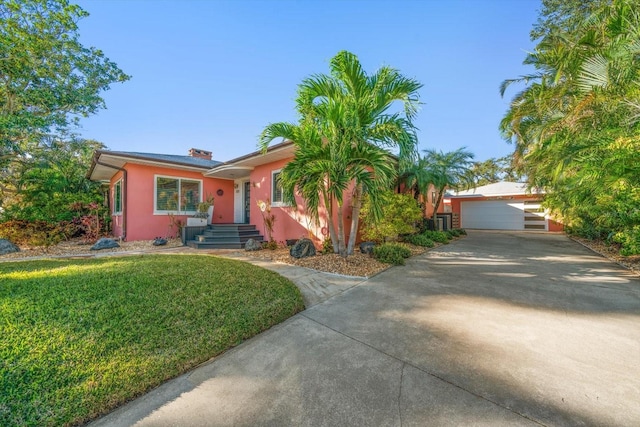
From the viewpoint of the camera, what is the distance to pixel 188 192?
10984 mm

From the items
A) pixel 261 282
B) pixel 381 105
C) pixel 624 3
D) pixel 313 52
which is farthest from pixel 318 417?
pixel 313 52

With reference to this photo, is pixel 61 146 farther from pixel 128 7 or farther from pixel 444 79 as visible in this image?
pixel 444 79

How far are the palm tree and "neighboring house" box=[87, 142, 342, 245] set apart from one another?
6.91 meters

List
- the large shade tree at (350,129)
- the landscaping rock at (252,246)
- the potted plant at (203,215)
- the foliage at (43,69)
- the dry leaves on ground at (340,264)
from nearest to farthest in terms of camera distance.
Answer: the large shade tree at (350,129) < the dry leaves on ground at (340,264) < the foliage at (43,69) < the landscaping rock at (252,246) < the potted plant at (203,215)

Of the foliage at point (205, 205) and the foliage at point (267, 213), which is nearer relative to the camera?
the foliage at point (267, 213)

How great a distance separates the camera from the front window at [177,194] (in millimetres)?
10281

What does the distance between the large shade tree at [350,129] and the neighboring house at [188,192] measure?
220cm

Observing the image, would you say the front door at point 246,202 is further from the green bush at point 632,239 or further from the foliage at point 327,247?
the green bush at point 632,239

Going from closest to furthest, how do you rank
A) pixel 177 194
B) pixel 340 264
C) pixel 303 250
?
pixel 340 264, pixel 303 250, pixel 177 194

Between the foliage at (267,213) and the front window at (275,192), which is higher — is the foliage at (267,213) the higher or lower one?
the lower one

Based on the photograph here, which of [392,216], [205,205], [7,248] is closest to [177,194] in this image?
[205,205]

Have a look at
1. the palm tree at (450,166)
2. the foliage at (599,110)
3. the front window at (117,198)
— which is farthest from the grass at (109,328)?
the palm tree at (450,166)

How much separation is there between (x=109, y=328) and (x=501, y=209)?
932 inches

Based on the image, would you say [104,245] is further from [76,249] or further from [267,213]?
[267,213]
